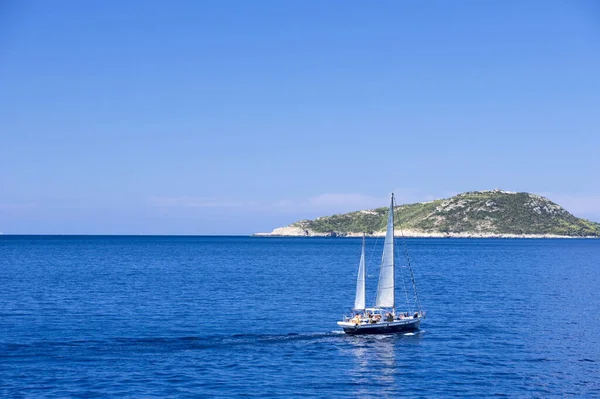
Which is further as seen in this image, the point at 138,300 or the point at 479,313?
the point at 138,300

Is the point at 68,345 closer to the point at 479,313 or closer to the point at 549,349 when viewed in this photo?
the point at 549,349

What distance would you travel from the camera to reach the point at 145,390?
4784 cm

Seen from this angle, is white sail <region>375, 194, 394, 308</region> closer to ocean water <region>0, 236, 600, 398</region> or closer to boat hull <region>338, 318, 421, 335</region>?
boat hull <region>338, 318, 421, 335</region>

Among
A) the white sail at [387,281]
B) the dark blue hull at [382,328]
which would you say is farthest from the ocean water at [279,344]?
the white sail at [387,281]

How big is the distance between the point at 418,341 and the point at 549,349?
12394 millimetres

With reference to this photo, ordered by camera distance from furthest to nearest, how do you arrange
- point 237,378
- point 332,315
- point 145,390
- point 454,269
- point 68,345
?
point 454,269, point 332,315, point 68,345, point 237,378, point 145,390

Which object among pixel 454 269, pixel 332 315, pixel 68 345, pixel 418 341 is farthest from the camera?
pixel 454 269

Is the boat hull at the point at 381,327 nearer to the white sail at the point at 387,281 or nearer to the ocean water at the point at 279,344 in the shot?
the ocean water at the point at 279,344

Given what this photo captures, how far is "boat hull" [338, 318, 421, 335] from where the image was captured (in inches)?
2768

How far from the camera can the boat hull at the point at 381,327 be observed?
7031 centimetres

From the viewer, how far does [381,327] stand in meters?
71.7

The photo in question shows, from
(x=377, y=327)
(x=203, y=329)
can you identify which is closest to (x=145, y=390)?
(x=203, y=329)

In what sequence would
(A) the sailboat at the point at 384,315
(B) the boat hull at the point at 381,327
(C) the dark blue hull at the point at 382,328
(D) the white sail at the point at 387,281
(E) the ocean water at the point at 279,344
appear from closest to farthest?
(E) the ocean water at the point at 279,344, (B) the boat hull at the point at 381,327, (C) the dark blue hull at the point at 382,328, (A) the sailboat at the point at 384,315, (D) the white sail at the point at 387,281

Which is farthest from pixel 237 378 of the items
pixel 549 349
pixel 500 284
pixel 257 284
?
pixel 500 284
